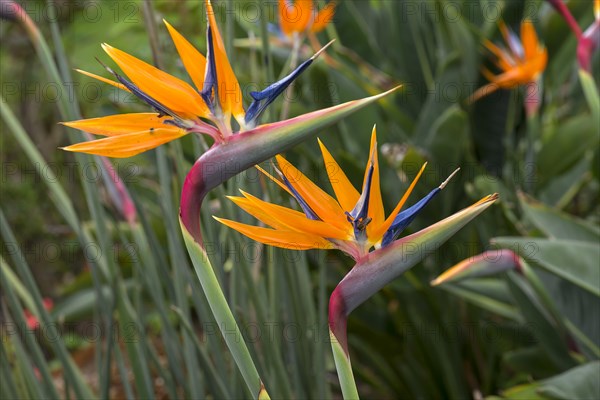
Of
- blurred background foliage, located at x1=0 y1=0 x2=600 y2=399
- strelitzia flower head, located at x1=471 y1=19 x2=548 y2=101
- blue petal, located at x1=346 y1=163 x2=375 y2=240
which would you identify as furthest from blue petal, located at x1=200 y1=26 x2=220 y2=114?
strelitzia flower head, located at x1=471 y1=19 x2=548 y2=101

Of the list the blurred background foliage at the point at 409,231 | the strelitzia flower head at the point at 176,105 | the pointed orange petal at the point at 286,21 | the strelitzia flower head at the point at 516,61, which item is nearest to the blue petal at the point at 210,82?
the strelitzia flower head at the point at 176,105

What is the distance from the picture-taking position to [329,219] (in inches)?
19.2

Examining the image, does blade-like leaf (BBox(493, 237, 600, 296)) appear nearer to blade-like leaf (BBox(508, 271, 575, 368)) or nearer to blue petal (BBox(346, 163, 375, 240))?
blade-like leaf (BBox(508, 271, 575, 368))

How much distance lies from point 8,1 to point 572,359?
0.80 metres

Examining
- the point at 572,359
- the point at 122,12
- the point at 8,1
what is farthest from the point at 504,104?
the point at 122,12

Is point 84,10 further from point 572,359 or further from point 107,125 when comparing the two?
point 107,125

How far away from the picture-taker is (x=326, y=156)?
509 mm

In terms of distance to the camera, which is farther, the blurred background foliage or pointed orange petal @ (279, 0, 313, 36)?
pointed orange petal @ (279, 0, 313, 36)

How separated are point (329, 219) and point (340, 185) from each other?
0.11ft

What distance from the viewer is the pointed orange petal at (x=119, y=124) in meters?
0.47

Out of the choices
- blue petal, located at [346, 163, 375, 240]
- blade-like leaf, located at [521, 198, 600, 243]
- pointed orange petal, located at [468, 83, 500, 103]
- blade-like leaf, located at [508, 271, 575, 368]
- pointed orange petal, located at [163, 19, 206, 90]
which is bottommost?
blade-like leaf, located at [508, 271, 575, 368]

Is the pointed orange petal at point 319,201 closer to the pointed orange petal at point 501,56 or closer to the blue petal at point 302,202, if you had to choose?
the blue petal at point 302,202

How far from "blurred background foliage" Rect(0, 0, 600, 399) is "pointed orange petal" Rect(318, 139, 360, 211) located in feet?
0.75

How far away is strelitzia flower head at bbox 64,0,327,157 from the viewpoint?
0.47m
